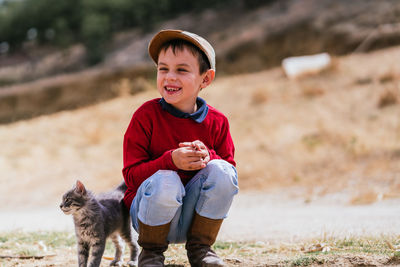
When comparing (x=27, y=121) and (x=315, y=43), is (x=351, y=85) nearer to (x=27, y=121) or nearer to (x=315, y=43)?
Result: (x=315, y=43)

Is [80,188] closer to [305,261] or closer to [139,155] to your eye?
[139,155]

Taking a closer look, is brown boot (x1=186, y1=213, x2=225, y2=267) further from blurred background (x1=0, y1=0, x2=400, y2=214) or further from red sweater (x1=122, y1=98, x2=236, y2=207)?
blurred background (x1=0, y1=0, x2=400, y2=214)

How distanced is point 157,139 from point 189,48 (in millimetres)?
556

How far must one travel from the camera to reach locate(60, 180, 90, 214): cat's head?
9.17 feet

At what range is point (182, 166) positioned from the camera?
2.38 meters

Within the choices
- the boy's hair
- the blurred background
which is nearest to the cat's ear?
the boy's hair

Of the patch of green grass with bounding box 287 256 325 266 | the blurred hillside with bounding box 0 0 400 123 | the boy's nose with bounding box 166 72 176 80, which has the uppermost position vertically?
the blurred hillside with bounding box 0 0 400 123

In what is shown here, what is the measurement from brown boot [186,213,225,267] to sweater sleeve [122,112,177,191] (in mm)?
355

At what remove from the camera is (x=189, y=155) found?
7.69 ft

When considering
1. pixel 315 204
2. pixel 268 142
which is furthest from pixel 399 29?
pixel 315 204

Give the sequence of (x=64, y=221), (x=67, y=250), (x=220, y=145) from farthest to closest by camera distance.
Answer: (x=64, y=221) < (x=67, y=250) < (x=220, y=145)

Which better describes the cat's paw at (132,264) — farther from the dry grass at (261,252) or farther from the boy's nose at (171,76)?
the boy's nose at (171,76)

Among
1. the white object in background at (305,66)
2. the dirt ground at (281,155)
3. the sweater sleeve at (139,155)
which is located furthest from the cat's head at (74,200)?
the white object in background at (305,66)

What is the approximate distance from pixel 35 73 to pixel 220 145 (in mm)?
20130
